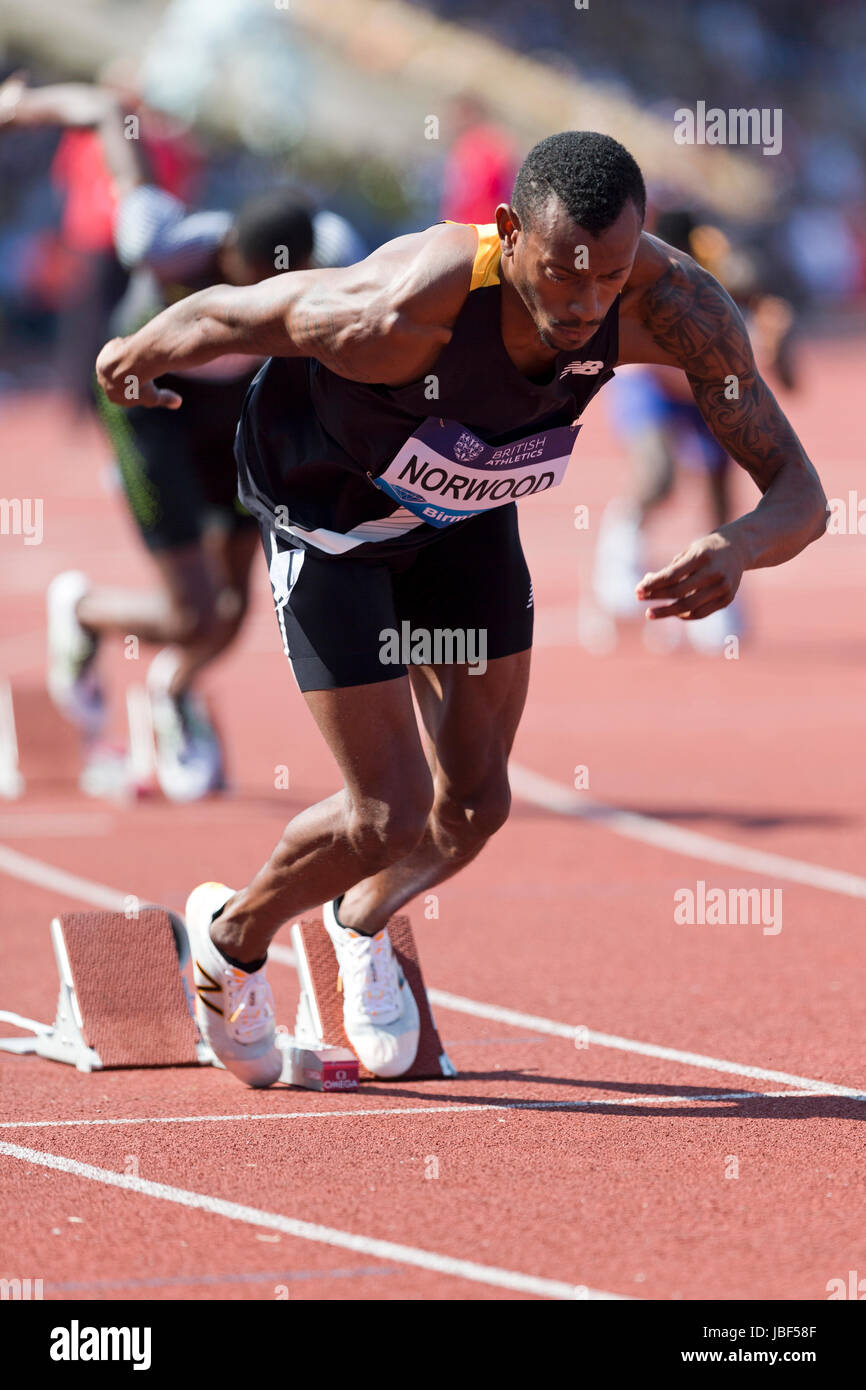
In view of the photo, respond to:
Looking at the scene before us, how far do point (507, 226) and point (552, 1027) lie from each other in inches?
99.7

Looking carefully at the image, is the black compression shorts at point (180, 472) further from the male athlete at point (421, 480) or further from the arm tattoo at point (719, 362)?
the arm tattoo at point (719, 362)

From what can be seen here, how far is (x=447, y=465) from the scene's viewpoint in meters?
4.36

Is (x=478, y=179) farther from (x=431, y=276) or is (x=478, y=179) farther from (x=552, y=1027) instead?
(x=431, y=276)

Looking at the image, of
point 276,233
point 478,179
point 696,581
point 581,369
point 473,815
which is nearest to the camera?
point 696,581


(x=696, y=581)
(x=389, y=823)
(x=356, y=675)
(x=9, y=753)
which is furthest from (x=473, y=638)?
(x=9, y=753)

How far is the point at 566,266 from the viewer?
3.95m

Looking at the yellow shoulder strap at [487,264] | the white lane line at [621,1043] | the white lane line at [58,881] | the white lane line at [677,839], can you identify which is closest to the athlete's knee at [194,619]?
the white lane line at [58,881]

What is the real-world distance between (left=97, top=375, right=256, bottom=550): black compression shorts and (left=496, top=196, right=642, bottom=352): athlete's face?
434cm

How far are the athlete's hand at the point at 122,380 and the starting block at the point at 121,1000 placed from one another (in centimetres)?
149

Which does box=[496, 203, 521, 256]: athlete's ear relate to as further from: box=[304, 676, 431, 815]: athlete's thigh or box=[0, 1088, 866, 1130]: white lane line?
box=[0, 1088, 866, 1130]: white lane line

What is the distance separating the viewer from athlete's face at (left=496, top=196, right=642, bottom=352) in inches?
155

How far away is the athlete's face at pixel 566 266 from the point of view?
394 centimetres
